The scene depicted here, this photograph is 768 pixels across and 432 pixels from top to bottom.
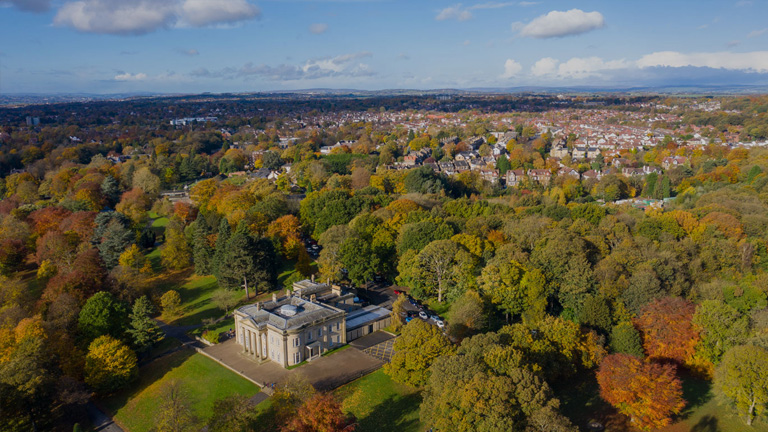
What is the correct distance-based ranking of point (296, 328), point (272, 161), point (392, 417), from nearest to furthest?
1. point (392, 417)
2. point (296, 328)
3. point (272, 161)

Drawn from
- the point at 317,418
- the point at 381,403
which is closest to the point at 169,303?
the point at 381,403

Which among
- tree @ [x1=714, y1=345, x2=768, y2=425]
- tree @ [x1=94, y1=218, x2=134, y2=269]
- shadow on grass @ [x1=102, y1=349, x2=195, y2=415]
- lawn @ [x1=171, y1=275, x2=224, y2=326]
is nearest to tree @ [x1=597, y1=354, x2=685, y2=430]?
tree @ [x1=714, y1=345, x2=768, y2=425]

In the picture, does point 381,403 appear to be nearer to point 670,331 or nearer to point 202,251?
point 670,331

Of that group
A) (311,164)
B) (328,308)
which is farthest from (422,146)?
(328,308)

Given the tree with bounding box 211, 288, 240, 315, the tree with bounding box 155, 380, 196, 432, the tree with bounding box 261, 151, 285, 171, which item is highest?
the tree with bounding box 261, 151, 285, 171

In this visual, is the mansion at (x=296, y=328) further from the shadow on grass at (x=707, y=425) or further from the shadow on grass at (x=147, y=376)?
the shadow on grass at (x=707, y=425)

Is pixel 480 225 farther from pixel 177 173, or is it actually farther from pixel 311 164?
pixel 177 173

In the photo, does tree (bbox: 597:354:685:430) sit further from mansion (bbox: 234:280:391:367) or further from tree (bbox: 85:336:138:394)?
tree (bbox: 85:336:138:394)
